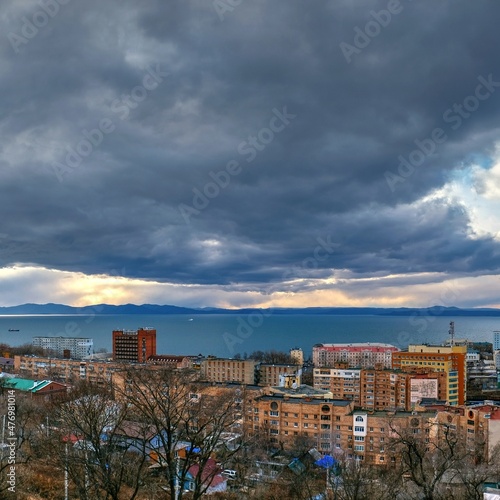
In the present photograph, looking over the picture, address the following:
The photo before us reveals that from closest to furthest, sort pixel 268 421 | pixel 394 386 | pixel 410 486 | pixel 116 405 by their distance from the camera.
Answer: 1. pixel 116 405
2. pixel 410 486
3. pixel 268 421
4. pixel 394 386

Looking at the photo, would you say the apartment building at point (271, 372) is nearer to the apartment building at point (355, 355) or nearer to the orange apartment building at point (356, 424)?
the apartment building at point (355, 355)

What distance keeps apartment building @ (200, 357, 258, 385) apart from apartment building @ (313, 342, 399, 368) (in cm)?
1732

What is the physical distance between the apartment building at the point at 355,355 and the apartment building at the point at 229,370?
17319 mm

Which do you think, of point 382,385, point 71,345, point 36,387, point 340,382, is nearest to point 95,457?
point 36,387

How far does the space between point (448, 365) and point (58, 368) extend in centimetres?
3313

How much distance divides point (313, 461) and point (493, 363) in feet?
172

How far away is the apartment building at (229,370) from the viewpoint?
141ft

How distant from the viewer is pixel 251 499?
1264cm

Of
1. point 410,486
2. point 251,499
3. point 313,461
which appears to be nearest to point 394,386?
point 313,461

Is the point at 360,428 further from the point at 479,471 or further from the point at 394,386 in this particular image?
the point at 394,386

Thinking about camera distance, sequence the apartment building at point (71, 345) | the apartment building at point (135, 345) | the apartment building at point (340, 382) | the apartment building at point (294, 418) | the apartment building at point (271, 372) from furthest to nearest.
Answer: the apartment building at point (71, 345) < the apartment building at point (135, 345) < the apartment building at point (271, 372) < the apartment building at point (340, 382) < the apartment building at point (294, 418)

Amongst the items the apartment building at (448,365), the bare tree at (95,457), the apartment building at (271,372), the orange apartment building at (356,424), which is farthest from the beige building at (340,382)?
the bare tree at (95,457)

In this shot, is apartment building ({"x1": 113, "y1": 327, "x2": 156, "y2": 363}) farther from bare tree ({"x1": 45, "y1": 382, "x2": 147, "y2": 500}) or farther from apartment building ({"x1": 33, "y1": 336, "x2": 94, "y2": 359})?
bare tree ({"x1": 45, "y1": 382, "x2": 147, "y2": 500})

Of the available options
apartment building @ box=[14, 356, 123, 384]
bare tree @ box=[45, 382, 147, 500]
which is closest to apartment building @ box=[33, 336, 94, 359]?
apartment building @ box=[14, 356, 123, 384]
